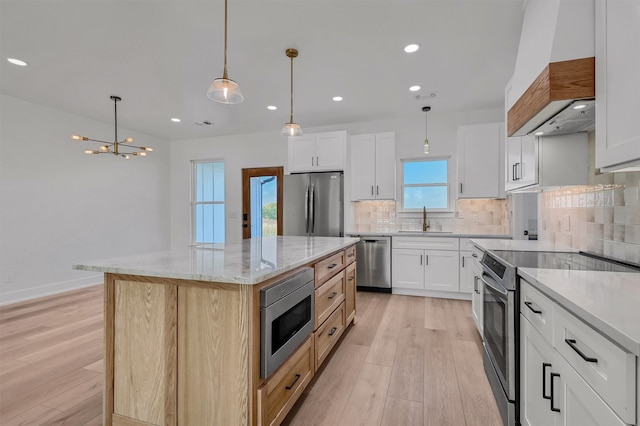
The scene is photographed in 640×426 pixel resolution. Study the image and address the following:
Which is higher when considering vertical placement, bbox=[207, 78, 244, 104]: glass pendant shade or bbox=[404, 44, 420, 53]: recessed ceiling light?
bbox=[404, 44, 420, 53]: recessed ceiling light

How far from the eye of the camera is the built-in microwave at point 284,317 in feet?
4.77

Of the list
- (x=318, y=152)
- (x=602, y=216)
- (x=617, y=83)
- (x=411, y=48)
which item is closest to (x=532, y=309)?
(x=617, y=83)

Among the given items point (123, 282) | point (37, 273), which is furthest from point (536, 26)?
point (37, 273)

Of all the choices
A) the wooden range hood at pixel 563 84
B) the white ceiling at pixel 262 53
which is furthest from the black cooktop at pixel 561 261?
the white ceiling at pixel 262 53

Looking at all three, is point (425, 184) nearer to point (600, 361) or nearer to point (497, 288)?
point (497, 288)

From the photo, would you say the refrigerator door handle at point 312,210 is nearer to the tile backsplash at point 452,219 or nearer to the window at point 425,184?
the tile backsplash at point 452,219

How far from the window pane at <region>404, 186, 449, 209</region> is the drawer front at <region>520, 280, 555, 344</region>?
10.9 ft

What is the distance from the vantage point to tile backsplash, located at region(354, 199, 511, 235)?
14.7 ft

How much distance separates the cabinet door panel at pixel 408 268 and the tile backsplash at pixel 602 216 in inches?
66.1

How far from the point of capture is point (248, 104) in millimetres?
4324

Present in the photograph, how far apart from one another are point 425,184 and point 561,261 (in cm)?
309

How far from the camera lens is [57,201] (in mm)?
4520

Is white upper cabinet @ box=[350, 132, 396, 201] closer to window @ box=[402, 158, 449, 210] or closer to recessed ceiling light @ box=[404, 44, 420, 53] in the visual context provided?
window @ box=[402, 158, 449, 210]

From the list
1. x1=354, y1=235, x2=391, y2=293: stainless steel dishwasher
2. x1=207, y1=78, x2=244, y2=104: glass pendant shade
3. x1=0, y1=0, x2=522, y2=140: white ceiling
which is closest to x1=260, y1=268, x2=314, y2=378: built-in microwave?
x1=207, y1=78, x2=244, y2=104: glass pendant shade
